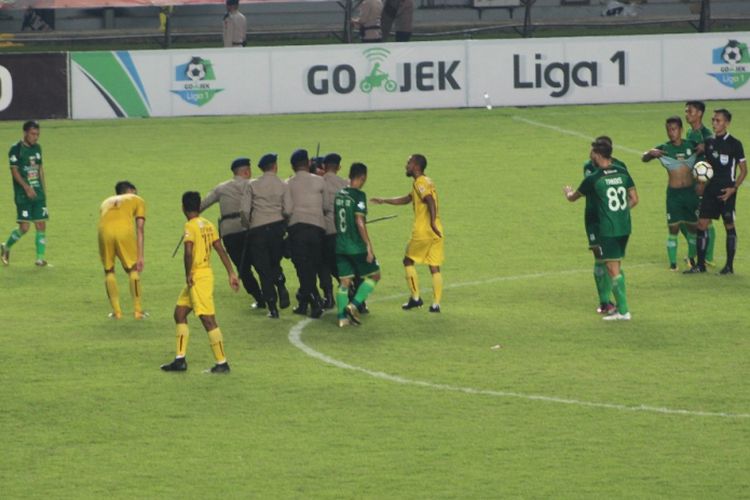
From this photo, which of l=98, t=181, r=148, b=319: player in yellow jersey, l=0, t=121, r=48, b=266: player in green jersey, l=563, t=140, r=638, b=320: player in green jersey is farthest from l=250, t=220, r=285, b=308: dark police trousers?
l=0, t=121, r=48, b=266: player in green jersey

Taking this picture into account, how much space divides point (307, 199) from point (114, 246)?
2411mm

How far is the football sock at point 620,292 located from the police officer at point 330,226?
3.35 m

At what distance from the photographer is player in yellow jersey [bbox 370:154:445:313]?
19.7 meters

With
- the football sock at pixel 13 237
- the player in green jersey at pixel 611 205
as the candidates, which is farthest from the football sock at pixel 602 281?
the football sock at pixel 13 237

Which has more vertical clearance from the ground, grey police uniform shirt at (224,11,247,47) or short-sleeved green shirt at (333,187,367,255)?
grey police uniform shirt at (224,11,247,47)

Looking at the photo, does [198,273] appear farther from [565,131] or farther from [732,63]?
[732,63]

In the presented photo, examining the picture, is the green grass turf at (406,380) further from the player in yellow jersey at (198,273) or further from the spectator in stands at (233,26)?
the spectator in stands at (233,26)

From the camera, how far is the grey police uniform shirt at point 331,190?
65.3 ft

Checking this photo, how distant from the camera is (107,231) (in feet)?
64.8

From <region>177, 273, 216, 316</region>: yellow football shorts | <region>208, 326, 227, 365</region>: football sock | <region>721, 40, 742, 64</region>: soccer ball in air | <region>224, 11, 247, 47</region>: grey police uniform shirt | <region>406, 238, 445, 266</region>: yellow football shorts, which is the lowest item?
<region>208, 326, 227, 365</region>: football sock

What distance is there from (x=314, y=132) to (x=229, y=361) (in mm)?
19105

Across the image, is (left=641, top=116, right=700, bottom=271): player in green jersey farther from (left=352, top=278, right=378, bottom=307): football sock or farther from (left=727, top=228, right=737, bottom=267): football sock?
(left=352, top=278, right=378, bottom=307): football sock

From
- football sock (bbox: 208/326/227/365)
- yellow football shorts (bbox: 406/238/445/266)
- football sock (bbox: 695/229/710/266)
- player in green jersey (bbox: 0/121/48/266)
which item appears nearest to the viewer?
football sock (bbox: 208/326/227/365)

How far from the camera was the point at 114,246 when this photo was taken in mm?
19828
